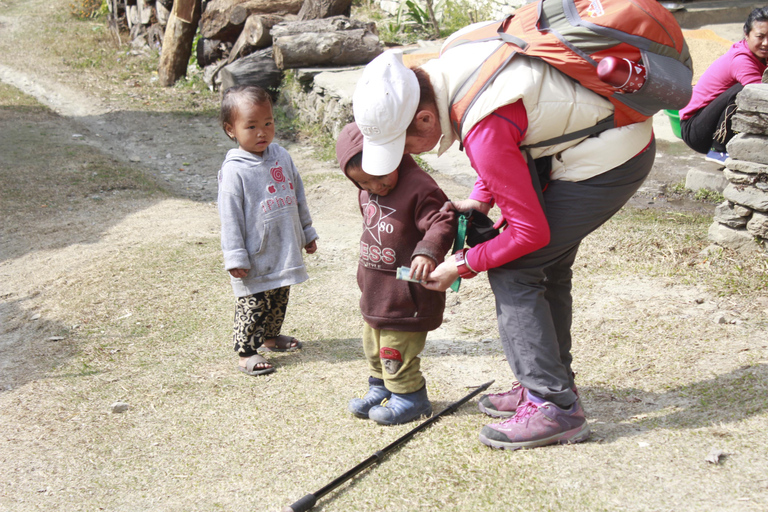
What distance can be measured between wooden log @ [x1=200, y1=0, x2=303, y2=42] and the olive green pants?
897cm

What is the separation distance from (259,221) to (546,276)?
4.90 feet

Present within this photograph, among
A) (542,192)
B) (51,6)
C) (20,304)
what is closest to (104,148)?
(20,304)

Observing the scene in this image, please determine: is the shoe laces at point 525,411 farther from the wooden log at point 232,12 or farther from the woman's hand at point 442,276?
the wooden log at point 232,12

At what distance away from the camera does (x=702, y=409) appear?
2.62 meters

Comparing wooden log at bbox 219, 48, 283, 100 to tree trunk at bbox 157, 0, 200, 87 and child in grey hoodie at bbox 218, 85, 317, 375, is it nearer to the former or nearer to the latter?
tree trunk at bbox 157, 0, 200, 87

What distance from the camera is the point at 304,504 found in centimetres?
219

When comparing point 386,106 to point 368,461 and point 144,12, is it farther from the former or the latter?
point 144,12

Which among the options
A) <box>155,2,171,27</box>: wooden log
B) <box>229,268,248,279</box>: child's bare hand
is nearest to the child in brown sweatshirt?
<box>229,268,248,279</box>: child's bare hand

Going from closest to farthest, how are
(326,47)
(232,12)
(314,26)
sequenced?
(326,47) → (314,26) → (232,12)

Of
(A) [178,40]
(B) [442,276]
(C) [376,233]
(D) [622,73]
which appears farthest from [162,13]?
(D) [622,73]

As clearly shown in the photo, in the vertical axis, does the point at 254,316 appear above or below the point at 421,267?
below

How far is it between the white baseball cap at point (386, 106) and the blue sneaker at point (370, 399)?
1.08m

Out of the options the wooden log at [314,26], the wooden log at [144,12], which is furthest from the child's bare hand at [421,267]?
the wooden log at [144,12]

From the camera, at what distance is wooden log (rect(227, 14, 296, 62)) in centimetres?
988
